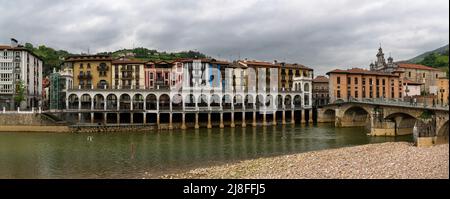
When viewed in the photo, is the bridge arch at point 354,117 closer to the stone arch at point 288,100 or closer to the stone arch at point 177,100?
the stone arch at point 288,100

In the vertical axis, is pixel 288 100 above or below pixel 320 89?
below

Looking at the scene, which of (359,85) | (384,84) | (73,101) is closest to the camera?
(73,101)

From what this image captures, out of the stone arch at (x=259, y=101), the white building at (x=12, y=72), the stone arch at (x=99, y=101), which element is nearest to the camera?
the stone arch at (x=99, y=101)

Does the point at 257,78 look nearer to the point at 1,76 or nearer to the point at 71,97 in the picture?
the point at 71,97

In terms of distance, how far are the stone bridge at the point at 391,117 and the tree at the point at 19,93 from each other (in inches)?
2727

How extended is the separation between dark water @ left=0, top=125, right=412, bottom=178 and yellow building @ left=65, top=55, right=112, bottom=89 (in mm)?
24559

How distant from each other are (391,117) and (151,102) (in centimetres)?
5015

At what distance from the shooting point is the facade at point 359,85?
9544 cm

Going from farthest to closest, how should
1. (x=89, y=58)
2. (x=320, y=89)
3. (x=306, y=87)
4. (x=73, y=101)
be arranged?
(x=320, y=89)
(x=306, y=87)
(x=89, y=58)
(x=73, y=101)

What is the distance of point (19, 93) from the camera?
78.6m

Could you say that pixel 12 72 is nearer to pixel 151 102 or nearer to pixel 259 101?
pixel 151 102

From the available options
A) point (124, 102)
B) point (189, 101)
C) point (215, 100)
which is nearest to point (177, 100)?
point (189, 101)

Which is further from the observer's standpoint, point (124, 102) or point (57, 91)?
point (57, 91)

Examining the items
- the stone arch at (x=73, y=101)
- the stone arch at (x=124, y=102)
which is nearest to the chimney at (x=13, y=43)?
the stone arch at (x=73, y=101)
